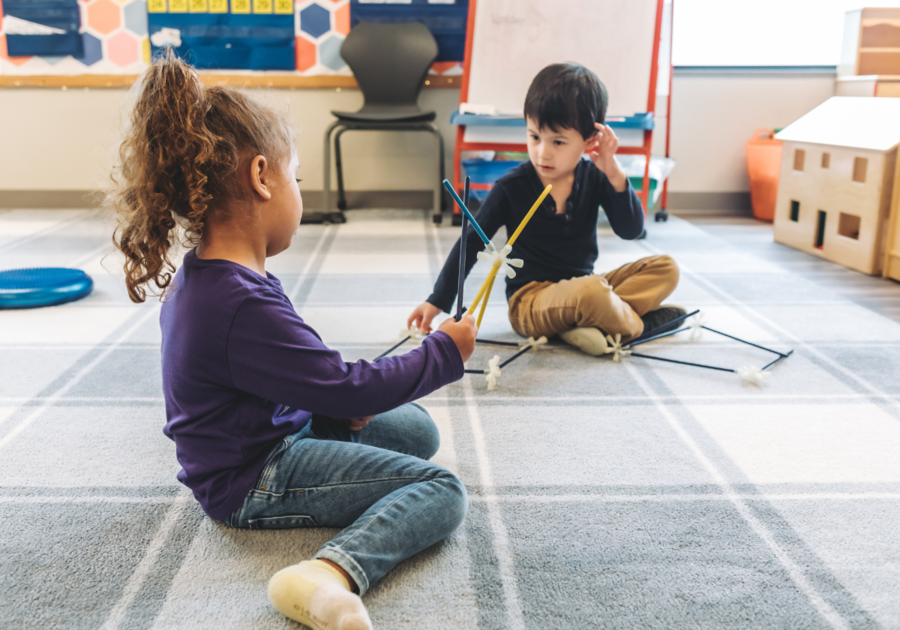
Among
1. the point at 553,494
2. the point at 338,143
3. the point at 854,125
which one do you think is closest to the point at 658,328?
the point at 553,494

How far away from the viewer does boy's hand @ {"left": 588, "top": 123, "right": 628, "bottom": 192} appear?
137 cm

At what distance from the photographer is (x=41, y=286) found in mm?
1744

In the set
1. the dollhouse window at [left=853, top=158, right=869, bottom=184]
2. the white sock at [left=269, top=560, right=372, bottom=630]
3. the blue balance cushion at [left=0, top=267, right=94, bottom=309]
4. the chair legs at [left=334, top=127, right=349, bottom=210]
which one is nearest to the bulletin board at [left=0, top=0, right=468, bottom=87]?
the chair legs at [left=334, top=127, right=349, bottom=210]

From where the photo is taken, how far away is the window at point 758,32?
3.13 m

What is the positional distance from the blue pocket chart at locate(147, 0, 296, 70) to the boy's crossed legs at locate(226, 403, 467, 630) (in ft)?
8.38

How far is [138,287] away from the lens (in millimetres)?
806

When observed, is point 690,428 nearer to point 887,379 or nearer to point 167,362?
point 887,379

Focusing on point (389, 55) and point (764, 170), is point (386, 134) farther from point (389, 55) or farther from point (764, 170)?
point (764, 170)

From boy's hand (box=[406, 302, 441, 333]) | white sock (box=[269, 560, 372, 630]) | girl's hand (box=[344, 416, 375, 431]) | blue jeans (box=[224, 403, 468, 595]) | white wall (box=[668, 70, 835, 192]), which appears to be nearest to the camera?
white sock (box=[269, 560, 372, 630])

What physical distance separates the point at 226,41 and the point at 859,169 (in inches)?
93.8

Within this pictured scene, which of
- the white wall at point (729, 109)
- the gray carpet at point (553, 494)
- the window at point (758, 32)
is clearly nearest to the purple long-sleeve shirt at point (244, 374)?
the gray carpet at point (553, 494)

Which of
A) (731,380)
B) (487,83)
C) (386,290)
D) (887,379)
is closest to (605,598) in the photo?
(731,380)

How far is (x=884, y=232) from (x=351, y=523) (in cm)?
184

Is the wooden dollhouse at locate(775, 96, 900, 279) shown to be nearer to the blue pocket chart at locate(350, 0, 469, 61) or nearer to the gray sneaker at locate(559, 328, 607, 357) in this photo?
the gray sneaker at locate(559, 328, 607, 357)
